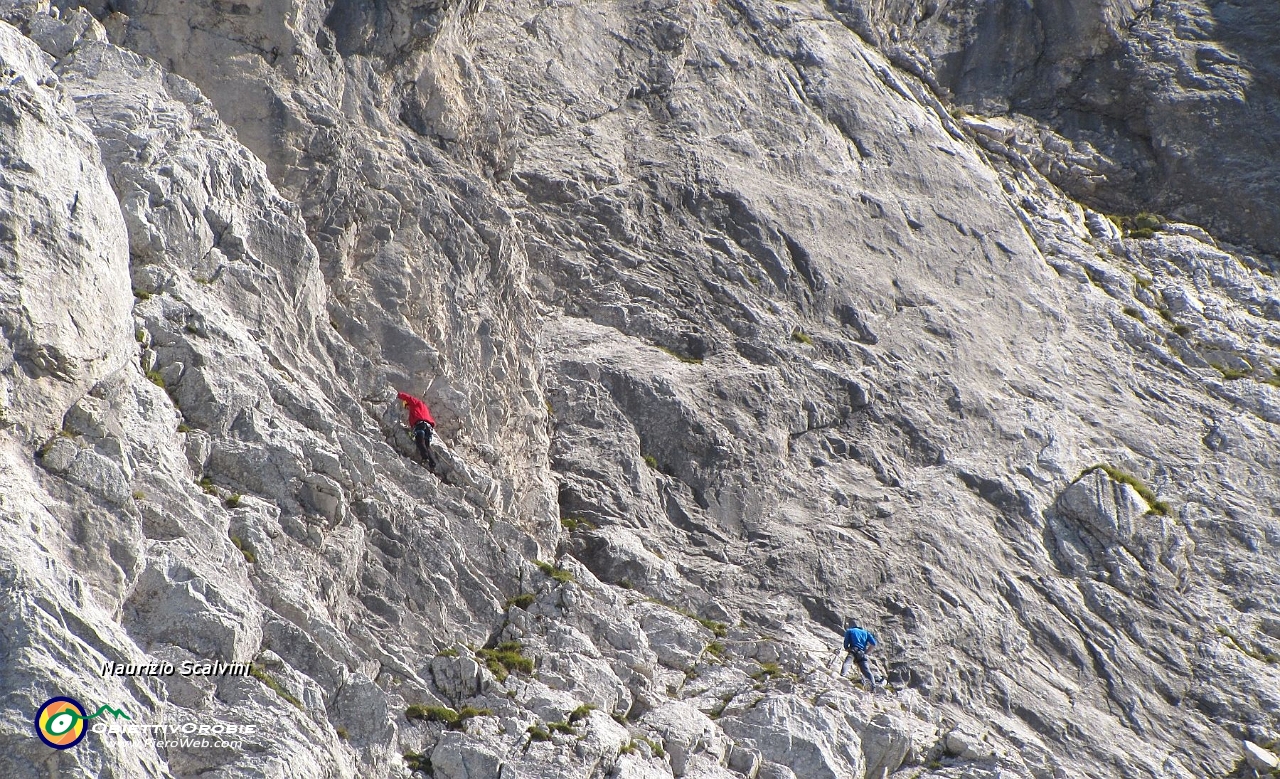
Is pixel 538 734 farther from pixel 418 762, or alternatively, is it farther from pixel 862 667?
pixel 862 667

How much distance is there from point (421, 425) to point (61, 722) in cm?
921

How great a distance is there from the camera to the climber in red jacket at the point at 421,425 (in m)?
20.7

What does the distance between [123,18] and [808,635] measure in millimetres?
17150

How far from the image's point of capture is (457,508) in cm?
2058

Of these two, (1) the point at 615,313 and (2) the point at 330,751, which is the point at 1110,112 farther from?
(2) the point at 330,751

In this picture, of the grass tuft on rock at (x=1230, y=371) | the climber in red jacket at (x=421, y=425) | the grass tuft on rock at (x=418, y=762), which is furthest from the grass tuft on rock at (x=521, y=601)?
the grass tuft on rock at (x=1230, y=371)

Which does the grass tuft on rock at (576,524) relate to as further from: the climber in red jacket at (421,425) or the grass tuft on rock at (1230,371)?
the grass tuft on rock at (1230,371)

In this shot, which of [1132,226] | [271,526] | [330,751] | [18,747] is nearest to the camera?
[18,747]

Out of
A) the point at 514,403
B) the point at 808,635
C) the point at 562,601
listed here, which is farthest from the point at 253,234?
the point at 808,635

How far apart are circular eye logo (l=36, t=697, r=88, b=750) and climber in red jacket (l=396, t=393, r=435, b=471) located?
29.6 feet

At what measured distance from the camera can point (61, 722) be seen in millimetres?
12078

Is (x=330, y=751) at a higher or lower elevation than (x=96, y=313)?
lower

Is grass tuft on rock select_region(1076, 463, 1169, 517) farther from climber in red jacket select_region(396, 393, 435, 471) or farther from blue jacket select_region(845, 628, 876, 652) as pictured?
climber in red jacket select_region(396, 393, 435, 471)

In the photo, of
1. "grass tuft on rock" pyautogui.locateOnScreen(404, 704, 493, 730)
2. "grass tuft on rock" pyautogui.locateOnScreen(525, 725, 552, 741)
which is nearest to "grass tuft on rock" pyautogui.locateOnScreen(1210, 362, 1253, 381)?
"grass tuft on rock" pyautogui.locateOnScreen(525, 725, 552, 741)
